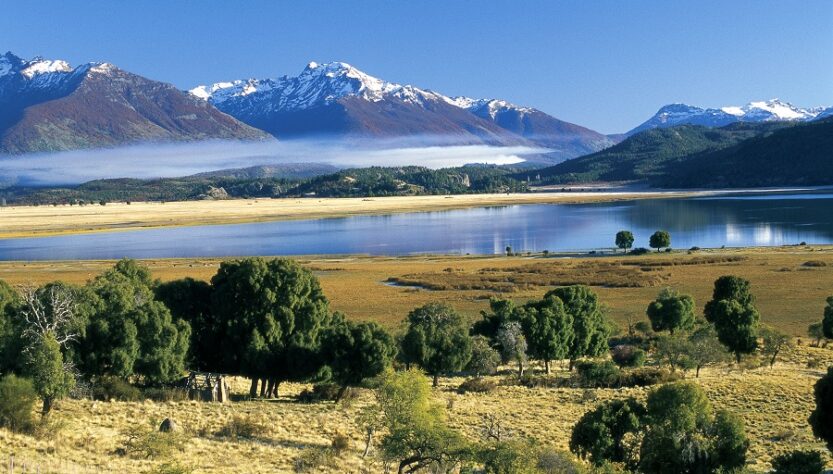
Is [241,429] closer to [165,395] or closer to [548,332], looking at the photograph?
[165,395]

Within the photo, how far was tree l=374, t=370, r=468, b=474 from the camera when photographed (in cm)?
1977

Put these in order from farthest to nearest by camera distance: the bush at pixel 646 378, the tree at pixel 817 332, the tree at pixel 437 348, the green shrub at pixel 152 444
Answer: the tree at pixel 817 332 < the tree at pixel 437 348 < the bush at pixel 646 378 < the green shrub at pixel 152 444

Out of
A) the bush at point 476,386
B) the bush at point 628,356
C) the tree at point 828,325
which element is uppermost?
the tree at point 828,325

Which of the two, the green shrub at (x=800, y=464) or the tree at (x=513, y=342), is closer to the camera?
the green shrub at (x=800, y=464)

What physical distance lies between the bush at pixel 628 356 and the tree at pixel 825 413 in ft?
44.8

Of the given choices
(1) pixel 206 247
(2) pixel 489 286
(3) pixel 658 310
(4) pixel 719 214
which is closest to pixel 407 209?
(4) pixel 719 214

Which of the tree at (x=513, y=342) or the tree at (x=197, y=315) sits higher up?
the tree at (x=197, y=315)

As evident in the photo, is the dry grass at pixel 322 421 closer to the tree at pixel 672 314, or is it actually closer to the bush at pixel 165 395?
the bush at pixel 165 395

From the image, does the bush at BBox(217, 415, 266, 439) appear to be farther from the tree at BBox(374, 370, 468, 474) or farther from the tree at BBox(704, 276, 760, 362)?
the tree at BBox(704, 276, 760, 362)

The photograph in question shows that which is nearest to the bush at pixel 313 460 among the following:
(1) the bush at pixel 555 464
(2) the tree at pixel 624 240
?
(1) the bush at pixel 555 464

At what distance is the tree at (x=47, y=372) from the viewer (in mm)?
22156

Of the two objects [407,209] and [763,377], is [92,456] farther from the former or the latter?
[407,209]

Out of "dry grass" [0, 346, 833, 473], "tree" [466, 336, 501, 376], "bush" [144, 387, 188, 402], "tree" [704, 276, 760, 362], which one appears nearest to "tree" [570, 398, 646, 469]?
"dry grass" [0, 346, 833, 473]

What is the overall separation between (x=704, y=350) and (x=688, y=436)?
1325 cm
